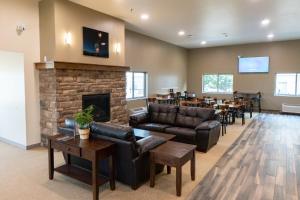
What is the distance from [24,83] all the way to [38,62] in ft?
1.89

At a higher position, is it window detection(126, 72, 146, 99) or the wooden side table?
window detection(126, 72, 146, 99)

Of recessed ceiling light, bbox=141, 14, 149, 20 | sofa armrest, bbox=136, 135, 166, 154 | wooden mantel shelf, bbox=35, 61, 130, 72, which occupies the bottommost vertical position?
sofa armrest, bbox=136, 135, 166, 154

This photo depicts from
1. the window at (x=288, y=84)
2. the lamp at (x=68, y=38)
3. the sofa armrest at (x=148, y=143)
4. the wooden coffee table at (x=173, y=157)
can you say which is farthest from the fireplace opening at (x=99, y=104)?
the window at (x=288, y=84)

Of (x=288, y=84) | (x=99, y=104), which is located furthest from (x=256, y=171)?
(x=288, y=84)

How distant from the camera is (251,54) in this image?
11.2 m

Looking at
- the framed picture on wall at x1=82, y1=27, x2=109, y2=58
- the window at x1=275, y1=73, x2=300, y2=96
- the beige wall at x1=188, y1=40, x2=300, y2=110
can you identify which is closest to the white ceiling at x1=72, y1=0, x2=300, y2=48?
the framed picture on wall at x1=82, y1=27, x2=109, y2=58

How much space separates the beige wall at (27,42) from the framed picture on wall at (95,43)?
1118mm

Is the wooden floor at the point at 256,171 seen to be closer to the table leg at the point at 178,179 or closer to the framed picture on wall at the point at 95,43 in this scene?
the table leg at the point at 178,179

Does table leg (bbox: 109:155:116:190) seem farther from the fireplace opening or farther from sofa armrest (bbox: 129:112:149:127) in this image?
the fireplace opening

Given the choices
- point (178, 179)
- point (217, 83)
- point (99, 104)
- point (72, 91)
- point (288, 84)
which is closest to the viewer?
point (178, 179)

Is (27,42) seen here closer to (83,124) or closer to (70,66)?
(70,66)

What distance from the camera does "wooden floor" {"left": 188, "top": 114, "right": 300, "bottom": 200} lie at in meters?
3.11

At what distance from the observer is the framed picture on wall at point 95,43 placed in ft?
18.5

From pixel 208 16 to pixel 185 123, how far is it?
3397 millimetres
